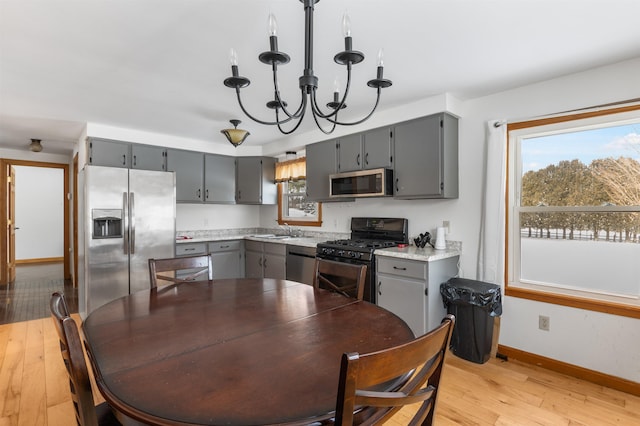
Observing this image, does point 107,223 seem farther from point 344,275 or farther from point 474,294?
point 474,294

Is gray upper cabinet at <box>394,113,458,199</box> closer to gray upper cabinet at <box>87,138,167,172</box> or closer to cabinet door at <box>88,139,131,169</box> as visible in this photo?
gray upper cabinet at <box>87,138,167,172</box>

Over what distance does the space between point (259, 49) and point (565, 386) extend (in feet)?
10.6

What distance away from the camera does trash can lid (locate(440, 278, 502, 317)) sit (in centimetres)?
275

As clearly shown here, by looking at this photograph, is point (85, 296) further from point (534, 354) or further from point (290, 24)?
point (534, 354)

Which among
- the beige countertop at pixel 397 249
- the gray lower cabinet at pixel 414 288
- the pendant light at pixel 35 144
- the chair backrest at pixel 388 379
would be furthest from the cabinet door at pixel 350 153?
the pendant light at pixel 35 144

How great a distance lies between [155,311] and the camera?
5.39 feet

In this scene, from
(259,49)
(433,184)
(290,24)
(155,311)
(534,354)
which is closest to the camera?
(155,311)

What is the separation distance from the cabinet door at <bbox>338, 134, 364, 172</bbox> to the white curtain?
1.28 metres

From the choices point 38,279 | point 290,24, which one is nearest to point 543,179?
point 290,24

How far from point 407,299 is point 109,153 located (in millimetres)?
3750

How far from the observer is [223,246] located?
4750 mm

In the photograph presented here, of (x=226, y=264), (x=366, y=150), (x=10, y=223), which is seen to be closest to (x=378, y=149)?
(x=366, y=150)

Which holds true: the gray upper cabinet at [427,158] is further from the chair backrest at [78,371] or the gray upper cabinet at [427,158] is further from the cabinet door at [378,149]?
the chair backrest at [78,371]

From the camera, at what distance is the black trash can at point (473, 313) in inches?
109
